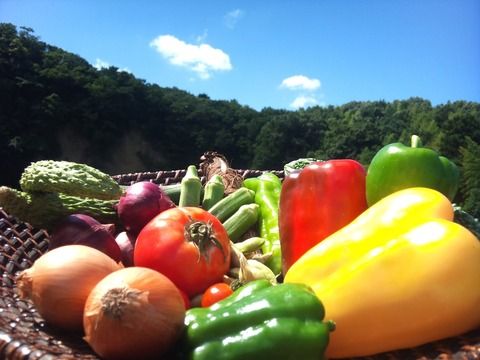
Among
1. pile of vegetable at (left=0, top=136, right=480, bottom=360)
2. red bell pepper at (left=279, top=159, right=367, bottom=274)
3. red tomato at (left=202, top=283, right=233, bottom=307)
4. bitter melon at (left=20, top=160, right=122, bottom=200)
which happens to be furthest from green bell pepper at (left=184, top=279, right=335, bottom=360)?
bitter melon at (left=20, top=160, right=122, bottom=200)

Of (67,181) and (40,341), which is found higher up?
(67,181)

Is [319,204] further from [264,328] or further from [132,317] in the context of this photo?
[132,317]

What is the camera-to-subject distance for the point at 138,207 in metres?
2.05

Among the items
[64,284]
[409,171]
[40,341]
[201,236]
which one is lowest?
[40,341]

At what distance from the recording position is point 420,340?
4.35ft

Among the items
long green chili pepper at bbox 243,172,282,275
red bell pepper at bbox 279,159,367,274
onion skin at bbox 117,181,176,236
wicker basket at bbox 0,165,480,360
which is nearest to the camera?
wicker basket at bbox 0,165,480,360

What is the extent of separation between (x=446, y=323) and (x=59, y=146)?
88.8 feet

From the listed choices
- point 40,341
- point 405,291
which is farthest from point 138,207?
point 405,291

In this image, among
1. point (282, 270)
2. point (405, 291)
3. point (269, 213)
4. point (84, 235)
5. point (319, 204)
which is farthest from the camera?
point (269, 213)

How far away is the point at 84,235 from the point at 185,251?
403mm

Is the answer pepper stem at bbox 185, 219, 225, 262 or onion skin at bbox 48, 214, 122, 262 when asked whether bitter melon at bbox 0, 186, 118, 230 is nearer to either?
onion skin at bbox 48, 214, 122, 262

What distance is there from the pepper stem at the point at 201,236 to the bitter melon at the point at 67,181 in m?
0.60

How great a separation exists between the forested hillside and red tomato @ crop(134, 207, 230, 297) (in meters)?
16.6

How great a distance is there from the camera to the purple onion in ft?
6.43
